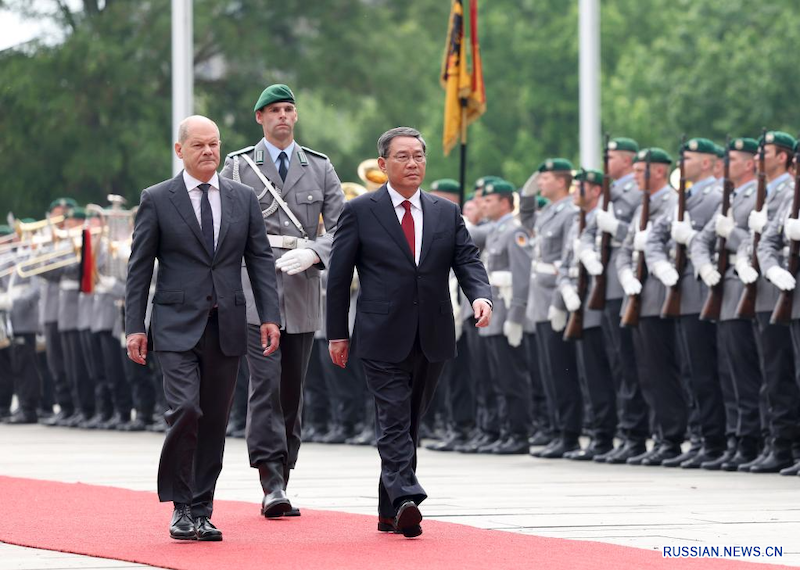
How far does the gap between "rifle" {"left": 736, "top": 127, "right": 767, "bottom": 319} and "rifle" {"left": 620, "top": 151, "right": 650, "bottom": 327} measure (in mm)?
1155

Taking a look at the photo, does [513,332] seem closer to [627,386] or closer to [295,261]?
[627,386]

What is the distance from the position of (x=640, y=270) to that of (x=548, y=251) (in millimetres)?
1240

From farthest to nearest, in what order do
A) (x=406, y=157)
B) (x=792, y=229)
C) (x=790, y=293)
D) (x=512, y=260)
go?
(x=512, y=260)
(x=790, y=293)
(x=792, y=229)
(x=406, y=157)

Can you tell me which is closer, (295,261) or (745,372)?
(295,261)

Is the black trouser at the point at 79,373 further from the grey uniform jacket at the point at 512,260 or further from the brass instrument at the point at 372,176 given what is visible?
the grey uniform jacket at the point at 512,260

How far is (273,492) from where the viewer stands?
9.23 metres

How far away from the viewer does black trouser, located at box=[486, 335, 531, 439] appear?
47.5ft

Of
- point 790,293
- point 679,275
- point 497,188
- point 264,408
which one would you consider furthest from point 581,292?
point 264,408

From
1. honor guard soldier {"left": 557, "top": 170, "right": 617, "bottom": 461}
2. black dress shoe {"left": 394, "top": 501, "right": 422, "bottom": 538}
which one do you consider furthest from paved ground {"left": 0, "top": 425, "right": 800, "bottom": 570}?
black dress shoe {"left": 394, "top": 501, "right": 422, "bottom": 538}

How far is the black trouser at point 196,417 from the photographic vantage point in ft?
27.7

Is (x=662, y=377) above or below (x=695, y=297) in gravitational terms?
below

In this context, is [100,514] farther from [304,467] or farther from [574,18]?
[574,18]

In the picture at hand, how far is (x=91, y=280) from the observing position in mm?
18719

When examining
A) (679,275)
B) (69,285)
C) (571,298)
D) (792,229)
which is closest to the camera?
(792,229)
